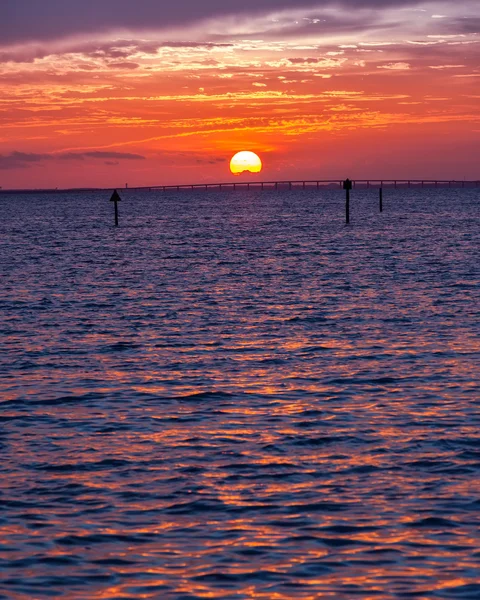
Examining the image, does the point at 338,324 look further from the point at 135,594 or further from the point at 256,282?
the point at 135,594

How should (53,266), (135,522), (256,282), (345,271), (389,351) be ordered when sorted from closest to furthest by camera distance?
(135,522), (389,351), (256,282), (345,271), (53,266)

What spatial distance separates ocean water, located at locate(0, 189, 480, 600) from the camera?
32.9 ft

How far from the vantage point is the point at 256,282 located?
4250 cm

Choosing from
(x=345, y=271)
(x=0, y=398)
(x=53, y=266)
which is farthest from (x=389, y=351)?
(x=53, y=266)

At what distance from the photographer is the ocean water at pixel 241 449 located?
32.9 ft

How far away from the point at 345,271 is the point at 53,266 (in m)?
16.3

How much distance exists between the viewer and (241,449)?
48.0 ft

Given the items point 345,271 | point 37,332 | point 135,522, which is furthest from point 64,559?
point 345,271

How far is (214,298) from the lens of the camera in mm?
35906

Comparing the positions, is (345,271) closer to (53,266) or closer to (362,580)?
(53,266)

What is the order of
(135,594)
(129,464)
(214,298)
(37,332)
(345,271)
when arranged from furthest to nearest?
(345,271) < (214,298) < (37,332) < (129,464) < (135,594)

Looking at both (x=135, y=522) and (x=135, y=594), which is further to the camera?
(x=135, y=522)

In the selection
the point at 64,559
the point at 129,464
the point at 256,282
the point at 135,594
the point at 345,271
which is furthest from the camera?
the point at 345,271

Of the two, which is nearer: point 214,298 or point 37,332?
point 37,332
